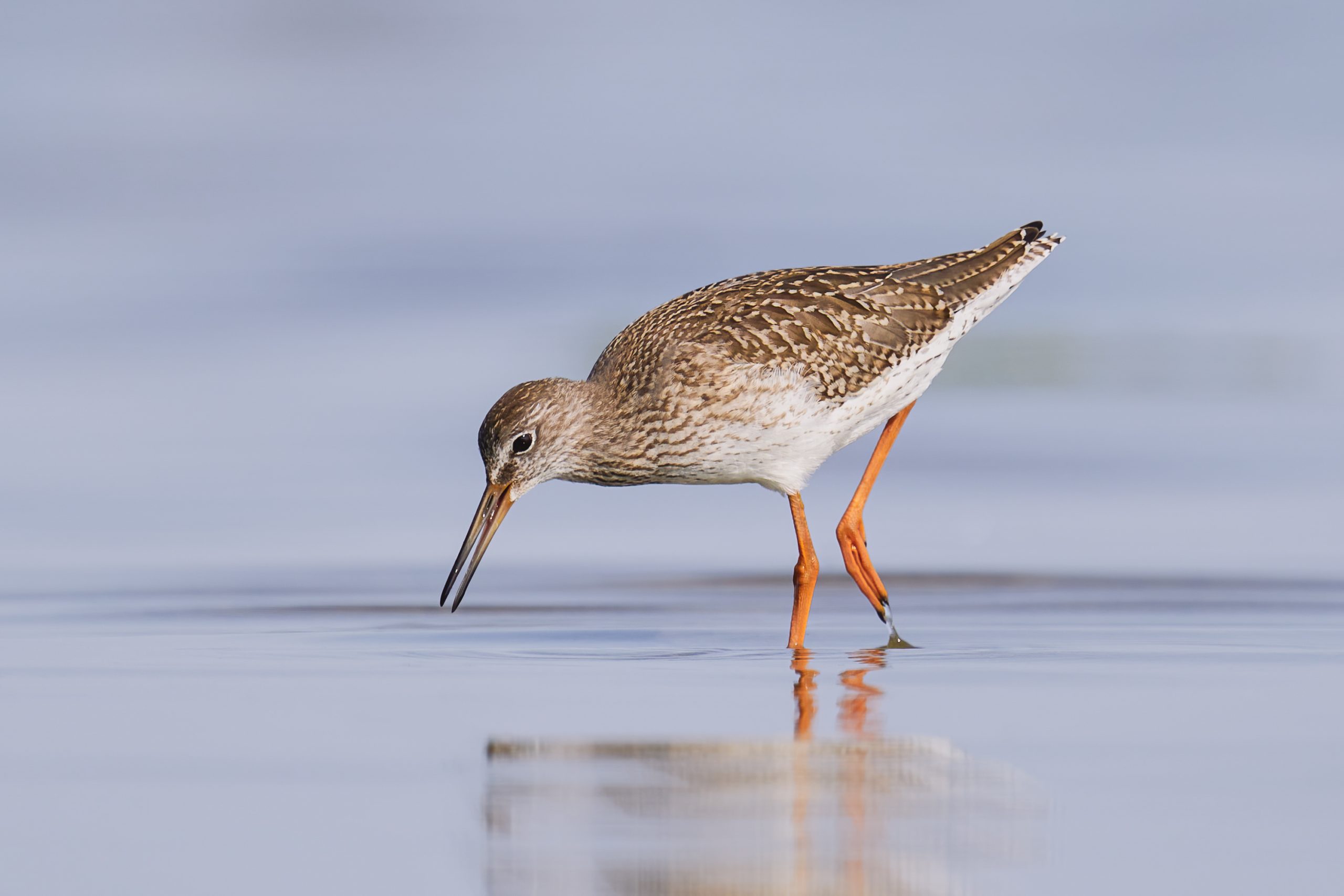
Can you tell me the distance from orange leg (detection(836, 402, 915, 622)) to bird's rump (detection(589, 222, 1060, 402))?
2.32 feet

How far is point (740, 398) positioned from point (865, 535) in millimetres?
2160

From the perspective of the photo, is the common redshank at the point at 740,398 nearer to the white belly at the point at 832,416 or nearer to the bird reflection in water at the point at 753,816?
the white belly at the point at 832,416

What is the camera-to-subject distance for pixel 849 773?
6145mm

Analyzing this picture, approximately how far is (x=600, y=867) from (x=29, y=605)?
19.9 ft

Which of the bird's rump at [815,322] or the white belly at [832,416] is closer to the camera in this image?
the white belly at [832,416]

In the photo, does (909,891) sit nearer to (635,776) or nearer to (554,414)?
(635,776)

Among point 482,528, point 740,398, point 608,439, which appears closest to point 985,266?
point 740,398

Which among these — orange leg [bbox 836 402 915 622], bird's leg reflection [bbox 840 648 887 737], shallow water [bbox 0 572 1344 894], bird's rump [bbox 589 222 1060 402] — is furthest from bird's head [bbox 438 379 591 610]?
bird's leg reflection [bbox 840 648 887 737]

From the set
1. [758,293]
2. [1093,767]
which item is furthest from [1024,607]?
[1093,767]

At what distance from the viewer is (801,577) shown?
10438 mm

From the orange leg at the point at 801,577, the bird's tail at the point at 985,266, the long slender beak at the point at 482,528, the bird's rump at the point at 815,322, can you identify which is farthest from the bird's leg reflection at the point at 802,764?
Answer: the bird's tail at the point at 985,266

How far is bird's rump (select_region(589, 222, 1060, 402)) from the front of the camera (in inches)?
408

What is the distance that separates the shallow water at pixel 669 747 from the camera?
5.20 metres

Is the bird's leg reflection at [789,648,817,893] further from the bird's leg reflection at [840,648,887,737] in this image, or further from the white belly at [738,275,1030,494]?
the white belly at [738,275,1030,494]
